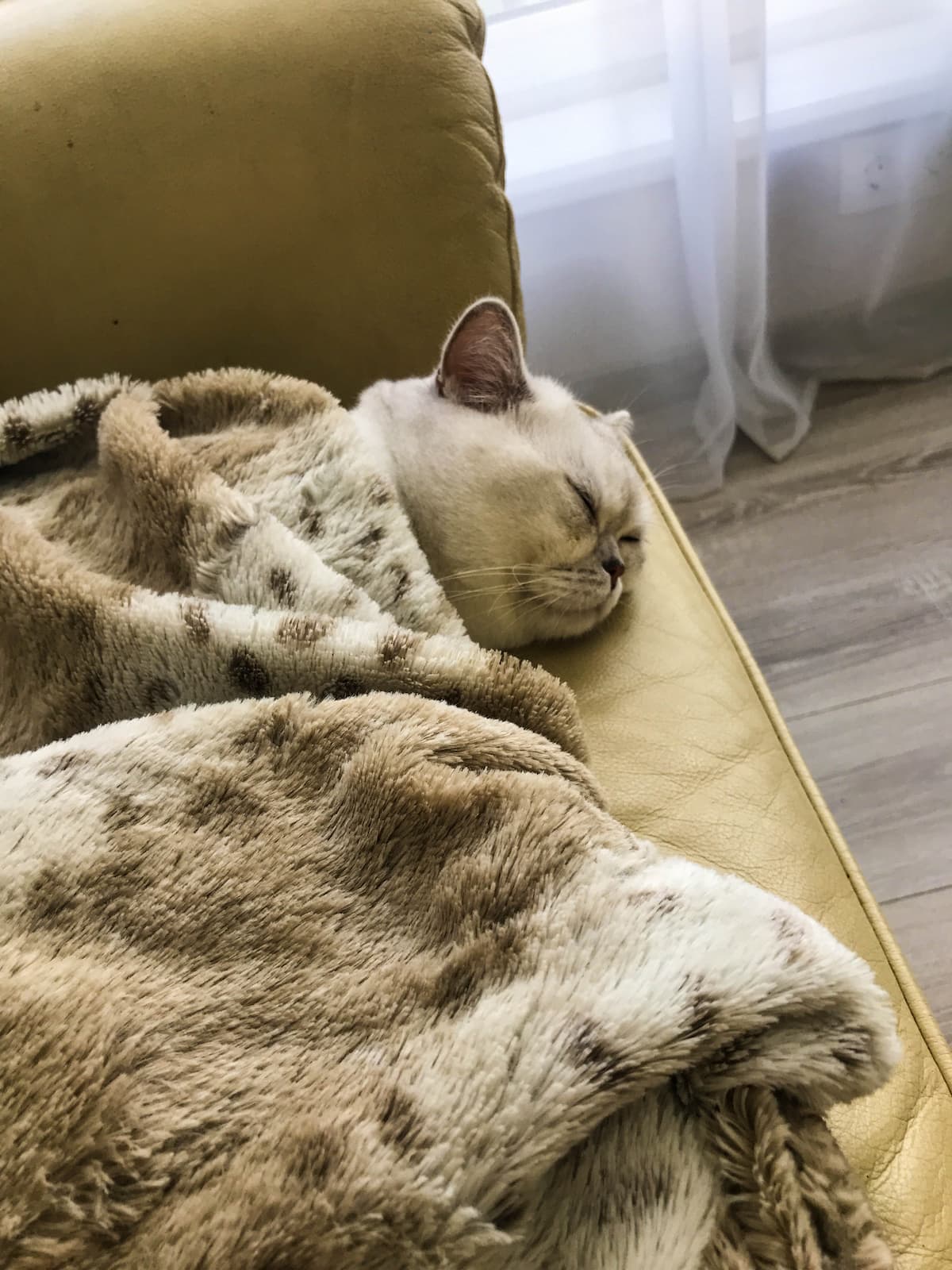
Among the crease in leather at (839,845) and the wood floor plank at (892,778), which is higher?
the crease in leather at (839,845)

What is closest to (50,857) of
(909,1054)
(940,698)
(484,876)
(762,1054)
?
(484,876)

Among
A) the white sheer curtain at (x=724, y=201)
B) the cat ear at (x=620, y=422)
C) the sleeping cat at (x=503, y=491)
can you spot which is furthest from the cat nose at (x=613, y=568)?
the white sheer curtain at (x=724, y=201)

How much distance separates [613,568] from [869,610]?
0.76 m

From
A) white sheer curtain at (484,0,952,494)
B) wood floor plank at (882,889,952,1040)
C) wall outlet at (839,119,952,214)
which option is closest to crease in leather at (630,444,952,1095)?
wood floor plank at (882,889,952,1040)

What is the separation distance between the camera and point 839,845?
78 centimetres

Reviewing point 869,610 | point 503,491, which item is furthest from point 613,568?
point 869,610

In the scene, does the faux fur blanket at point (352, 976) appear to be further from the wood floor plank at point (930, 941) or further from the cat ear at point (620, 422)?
the wood floor plank at point (930, 941)

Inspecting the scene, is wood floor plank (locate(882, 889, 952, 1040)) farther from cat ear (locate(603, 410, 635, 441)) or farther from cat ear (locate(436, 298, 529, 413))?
cat ear (locate(436, 298, 529, 413))

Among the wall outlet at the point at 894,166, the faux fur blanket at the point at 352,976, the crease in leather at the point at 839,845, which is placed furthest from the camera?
the wall outlet at the point at 894,166

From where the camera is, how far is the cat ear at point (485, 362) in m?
0.88

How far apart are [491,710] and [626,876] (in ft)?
0.55

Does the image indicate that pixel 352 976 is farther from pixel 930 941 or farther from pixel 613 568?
pixel 930 941

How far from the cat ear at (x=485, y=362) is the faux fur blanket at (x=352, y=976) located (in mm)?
258

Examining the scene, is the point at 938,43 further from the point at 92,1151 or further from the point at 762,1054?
the point at 92,1151
